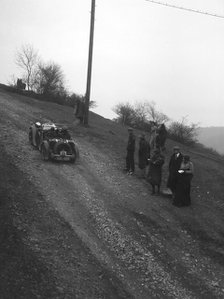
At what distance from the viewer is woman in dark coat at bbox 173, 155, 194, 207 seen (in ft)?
52.7

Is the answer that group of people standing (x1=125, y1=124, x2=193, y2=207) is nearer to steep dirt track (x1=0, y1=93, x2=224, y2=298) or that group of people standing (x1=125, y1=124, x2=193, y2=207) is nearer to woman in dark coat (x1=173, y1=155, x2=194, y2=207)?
woman in dark coat (x1=173, y1=155, x2=194, y2=207)

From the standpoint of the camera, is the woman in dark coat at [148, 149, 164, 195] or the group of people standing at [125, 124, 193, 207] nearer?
the group of people standing at [125, 124, 193, 207]

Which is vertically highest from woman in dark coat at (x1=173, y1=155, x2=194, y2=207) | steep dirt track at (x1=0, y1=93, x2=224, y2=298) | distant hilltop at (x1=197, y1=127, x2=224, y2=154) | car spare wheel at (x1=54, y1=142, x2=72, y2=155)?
car spare wheel at (x1=54, y1=142, x2=72, y2=155)

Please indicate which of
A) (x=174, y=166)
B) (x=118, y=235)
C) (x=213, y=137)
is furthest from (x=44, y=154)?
(x=213, y=137)

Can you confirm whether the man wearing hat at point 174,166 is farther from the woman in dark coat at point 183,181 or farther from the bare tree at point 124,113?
the bare tree at point 124,113

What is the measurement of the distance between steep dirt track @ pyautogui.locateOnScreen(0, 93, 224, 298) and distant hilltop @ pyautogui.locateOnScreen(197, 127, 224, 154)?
126 meters

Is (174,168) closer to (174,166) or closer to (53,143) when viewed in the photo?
(174,166)

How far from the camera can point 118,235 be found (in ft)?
42.7

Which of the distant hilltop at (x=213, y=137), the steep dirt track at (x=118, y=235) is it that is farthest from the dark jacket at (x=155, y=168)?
the distant hilltop at (x=213, y=137)

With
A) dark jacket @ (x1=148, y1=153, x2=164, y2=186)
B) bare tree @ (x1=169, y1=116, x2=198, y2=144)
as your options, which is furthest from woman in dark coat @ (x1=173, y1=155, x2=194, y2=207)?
bare tree @ (x1=169, y1=116, x2=198, y2=144)

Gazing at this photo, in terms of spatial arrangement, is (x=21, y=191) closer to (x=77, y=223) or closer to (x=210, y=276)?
(x=77, y=223)

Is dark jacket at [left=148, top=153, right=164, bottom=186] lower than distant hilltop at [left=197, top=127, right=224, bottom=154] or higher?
higher

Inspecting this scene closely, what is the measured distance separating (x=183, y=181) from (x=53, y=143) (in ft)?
18.0

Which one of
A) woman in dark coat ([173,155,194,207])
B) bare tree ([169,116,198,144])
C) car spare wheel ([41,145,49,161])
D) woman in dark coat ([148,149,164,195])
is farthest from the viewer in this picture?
bare tree ([169,116,198,144])
